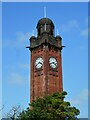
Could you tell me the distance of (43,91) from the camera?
47.9 meters

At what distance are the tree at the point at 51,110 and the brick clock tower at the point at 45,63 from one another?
10506mm

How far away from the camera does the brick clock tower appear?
48.7 metres

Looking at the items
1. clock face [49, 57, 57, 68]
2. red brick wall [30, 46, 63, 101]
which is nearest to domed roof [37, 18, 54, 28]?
red brick wall [30, 46, 63, 101]

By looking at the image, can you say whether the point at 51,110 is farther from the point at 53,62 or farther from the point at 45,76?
the point at 53,62

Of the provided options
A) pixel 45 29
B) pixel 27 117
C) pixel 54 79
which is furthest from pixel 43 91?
pixel 27 117

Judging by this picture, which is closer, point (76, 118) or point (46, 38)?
point (76, 118)

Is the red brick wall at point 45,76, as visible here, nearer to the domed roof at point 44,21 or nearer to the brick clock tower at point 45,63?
the brick clock tower at point 45,63

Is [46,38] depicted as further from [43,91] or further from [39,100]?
[39,100]

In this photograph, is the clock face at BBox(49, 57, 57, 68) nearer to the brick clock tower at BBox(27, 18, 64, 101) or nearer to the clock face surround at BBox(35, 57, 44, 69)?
the brick clock tower at BBox(27, 18, 64, 101)

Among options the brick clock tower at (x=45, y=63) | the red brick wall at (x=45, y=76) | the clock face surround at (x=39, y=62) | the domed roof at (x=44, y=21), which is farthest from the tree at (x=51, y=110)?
the domed roof at (x=44, y=21)

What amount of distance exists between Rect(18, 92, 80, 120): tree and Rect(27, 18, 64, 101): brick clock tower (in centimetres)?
1051

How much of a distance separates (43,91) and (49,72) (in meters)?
2.89

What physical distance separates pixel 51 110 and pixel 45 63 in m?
14.0

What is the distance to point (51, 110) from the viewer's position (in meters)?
36.0
